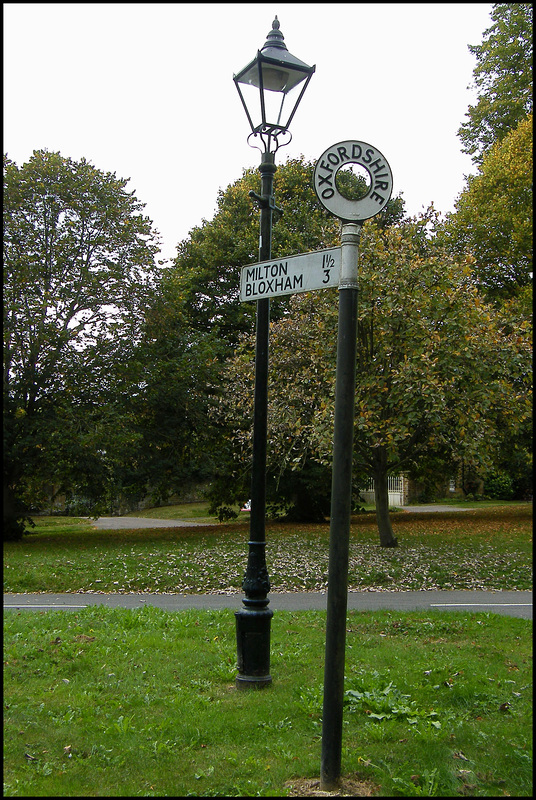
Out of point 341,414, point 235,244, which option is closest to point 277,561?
point 341,414

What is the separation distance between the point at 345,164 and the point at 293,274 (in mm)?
881

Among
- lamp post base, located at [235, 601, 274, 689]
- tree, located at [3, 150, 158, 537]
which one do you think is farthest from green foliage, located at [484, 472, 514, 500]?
lamp post base, located at [235, 601, 274, 689]

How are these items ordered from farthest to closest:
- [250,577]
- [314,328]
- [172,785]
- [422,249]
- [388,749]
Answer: [422,249]
[314,328]
[250,577]
[388,749]
[172,785]

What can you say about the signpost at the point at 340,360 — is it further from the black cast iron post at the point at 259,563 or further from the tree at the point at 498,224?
the tree at the point at 498,224

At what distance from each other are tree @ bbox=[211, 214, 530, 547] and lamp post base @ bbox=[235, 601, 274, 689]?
811 cm

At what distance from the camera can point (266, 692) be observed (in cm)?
562

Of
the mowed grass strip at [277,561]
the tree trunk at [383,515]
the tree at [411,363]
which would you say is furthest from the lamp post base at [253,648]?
the tree trunk at [383,515]

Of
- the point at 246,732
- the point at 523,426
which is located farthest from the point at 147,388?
the point at 246,732

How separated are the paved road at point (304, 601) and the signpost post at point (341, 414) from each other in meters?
6.47

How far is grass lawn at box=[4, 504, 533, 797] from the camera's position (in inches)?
159

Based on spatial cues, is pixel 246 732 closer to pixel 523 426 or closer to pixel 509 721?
pixel 509 721

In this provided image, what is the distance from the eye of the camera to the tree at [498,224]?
48.5 feet

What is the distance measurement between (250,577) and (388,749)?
202cm

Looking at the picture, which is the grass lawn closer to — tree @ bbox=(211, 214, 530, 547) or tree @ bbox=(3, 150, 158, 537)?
tree @ bbox=(211, 214, 530, 547)
